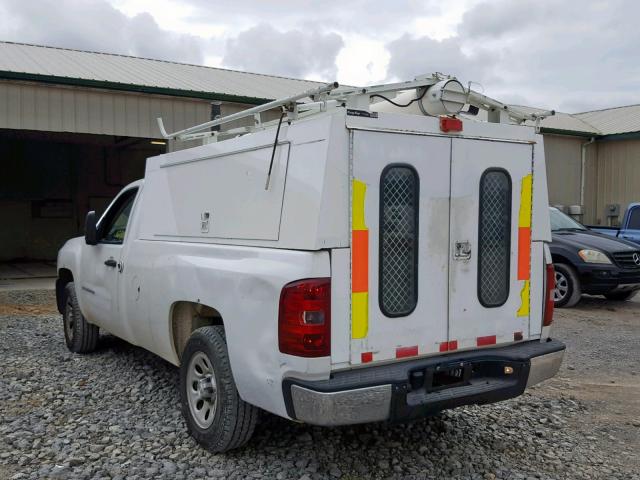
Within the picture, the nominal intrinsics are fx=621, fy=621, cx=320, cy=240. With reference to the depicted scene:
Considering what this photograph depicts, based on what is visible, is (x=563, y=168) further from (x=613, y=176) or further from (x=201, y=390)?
(x=201, y=390)

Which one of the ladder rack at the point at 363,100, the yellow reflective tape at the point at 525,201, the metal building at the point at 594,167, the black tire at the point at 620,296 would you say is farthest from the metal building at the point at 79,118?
the metal building at the point at 594,167

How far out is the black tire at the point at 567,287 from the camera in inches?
382

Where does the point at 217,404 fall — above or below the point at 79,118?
below

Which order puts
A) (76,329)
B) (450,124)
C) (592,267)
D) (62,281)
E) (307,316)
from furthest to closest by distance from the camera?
(592,267) < (62,281) < (76,329) < (450,124) < (307,316)

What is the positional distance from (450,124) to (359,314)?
130 centimetres

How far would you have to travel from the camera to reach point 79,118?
1207cm

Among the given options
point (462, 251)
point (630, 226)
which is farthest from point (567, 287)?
point (462, 251)

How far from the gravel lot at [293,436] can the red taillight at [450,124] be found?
6.91 ft

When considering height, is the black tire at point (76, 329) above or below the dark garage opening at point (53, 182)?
below

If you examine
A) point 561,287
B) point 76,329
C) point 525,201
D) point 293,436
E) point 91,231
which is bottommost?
point 293,436

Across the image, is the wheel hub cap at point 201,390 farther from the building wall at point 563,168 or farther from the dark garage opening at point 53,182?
the building wall at point 563,168

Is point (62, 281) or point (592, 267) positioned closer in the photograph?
point (62, 281)

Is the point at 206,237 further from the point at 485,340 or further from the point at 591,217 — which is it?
the point at 591,217

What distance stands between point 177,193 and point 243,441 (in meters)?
1.94
